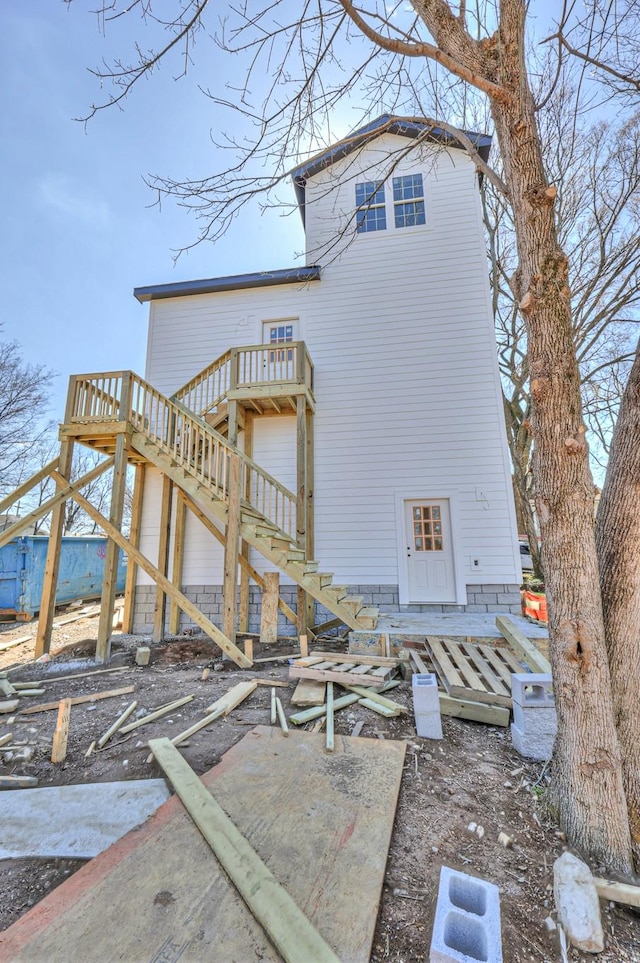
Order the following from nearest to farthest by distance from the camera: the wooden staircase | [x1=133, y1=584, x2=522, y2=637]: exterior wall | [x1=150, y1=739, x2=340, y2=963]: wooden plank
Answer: [x1=150, y1=739, x2=340, y2=963]: wooden plank → the wooden staircase → [x1=133, y1=584, x2=522, y2=637]: exterior wall

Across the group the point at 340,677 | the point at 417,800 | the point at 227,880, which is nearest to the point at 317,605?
the point at 340,677

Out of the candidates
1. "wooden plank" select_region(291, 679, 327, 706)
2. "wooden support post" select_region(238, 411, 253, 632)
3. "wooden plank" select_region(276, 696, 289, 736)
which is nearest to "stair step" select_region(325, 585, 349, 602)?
"wooden plank" select_region(291, 679, 327, 706)

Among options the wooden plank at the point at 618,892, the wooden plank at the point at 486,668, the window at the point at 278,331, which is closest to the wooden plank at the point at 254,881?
the wooden plank at the point at 618,892

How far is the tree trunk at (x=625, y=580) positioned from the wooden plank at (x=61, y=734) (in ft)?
12.1

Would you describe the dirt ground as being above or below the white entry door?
below

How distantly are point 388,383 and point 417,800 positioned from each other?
6.92m

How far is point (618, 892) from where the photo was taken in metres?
1.62

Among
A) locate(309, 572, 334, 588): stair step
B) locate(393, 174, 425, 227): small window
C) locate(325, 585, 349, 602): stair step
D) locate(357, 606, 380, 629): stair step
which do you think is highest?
locate(393, 174, 425, 227): small window

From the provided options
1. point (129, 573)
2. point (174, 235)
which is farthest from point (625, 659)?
point (129, 573)

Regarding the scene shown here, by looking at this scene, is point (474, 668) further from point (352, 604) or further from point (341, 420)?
point (341, 420)

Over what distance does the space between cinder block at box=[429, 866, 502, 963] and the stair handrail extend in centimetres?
730

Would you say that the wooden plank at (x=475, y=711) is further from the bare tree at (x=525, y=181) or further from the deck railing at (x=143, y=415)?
the deck railing at (x=143, y=415)

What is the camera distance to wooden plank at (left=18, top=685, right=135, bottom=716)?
12.7ft

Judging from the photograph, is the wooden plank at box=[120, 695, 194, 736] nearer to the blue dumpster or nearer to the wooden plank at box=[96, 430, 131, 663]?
the wooden plank at box=[96, 430, 131, 663]
